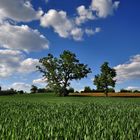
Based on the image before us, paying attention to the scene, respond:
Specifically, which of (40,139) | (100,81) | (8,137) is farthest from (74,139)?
(100,81)

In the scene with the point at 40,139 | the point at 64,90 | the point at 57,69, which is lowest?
the point at 40,139

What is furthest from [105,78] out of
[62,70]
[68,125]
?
[68,125]

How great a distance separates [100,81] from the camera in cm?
12712

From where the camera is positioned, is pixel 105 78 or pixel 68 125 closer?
pixel 68 125

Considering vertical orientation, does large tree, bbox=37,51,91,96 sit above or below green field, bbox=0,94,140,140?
above

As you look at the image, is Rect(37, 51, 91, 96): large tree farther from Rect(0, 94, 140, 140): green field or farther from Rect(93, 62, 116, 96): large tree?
Rect(0, 94, 140, 140): green field

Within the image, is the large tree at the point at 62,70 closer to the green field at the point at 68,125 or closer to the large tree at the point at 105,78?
the large tree at the point at 105,78

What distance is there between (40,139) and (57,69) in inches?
4204

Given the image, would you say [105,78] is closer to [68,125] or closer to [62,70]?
[62,70]

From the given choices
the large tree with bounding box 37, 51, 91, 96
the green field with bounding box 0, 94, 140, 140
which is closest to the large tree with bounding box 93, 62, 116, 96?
the large tree with bounding box 37, 51, 91, 96

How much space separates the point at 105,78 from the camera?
12712cm

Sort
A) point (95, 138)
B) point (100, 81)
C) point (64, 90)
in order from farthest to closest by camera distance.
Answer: point (100, 81), point (64, 90), point (95, 138)

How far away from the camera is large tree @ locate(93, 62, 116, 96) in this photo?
126875 mm

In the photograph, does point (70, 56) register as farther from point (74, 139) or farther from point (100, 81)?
point (74, 139)
